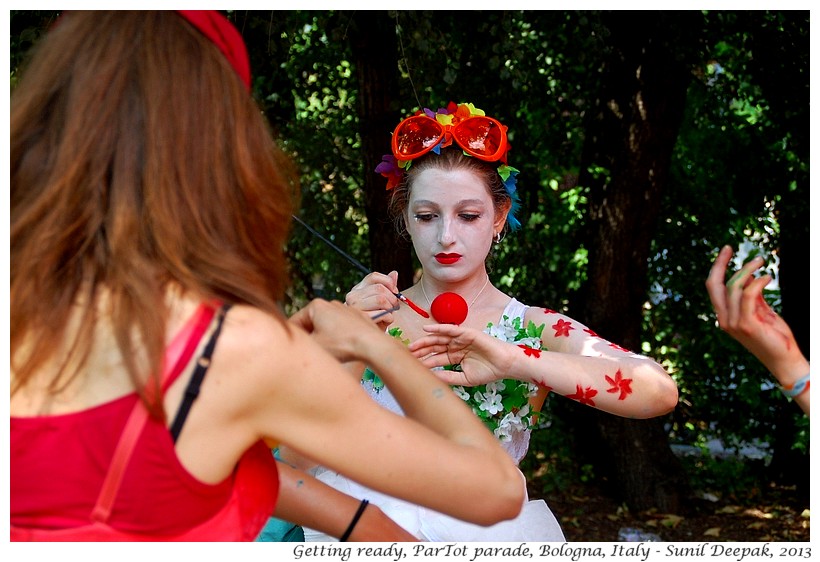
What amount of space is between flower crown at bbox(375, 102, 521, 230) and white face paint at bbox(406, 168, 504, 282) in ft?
0.29

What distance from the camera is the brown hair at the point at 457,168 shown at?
275 centimetres

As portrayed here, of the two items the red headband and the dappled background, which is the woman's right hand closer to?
the red headband

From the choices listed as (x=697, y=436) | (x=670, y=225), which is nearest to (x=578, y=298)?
(x=670, y=225)

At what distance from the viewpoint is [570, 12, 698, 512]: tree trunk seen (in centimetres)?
528

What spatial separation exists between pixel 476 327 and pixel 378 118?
268 cm

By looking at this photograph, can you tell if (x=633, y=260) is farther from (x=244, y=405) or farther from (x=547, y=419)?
(x=244, y=405)

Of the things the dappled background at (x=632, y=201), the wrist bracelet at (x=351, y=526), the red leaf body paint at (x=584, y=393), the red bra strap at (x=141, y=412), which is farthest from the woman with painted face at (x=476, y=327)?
the dappled background at (x=632, y=201)

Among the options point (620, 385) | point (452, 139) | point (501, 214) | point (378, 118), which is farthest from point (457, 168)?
point (378, 118)

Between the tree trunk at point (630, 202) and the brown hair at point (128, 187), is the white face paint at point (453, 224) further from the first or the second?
the tree trunk at point (630, 202)

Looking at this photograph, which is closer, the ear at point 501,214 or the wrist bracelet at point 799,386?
the wrist bracelet at point 799,386

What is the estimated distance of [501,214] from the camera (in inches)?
112

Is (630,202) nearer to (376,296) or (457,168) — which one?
(457,168)

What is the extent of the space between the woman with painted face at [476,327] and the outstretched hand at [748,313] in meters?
0.72

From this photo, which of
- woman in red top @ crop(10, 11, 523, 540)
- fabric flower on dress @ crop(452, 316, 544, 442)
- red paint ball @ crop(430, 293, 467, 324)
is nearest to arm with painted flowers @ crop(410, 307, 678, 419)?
fabric flower on dress @ crop(452, 316, 544, 442)
